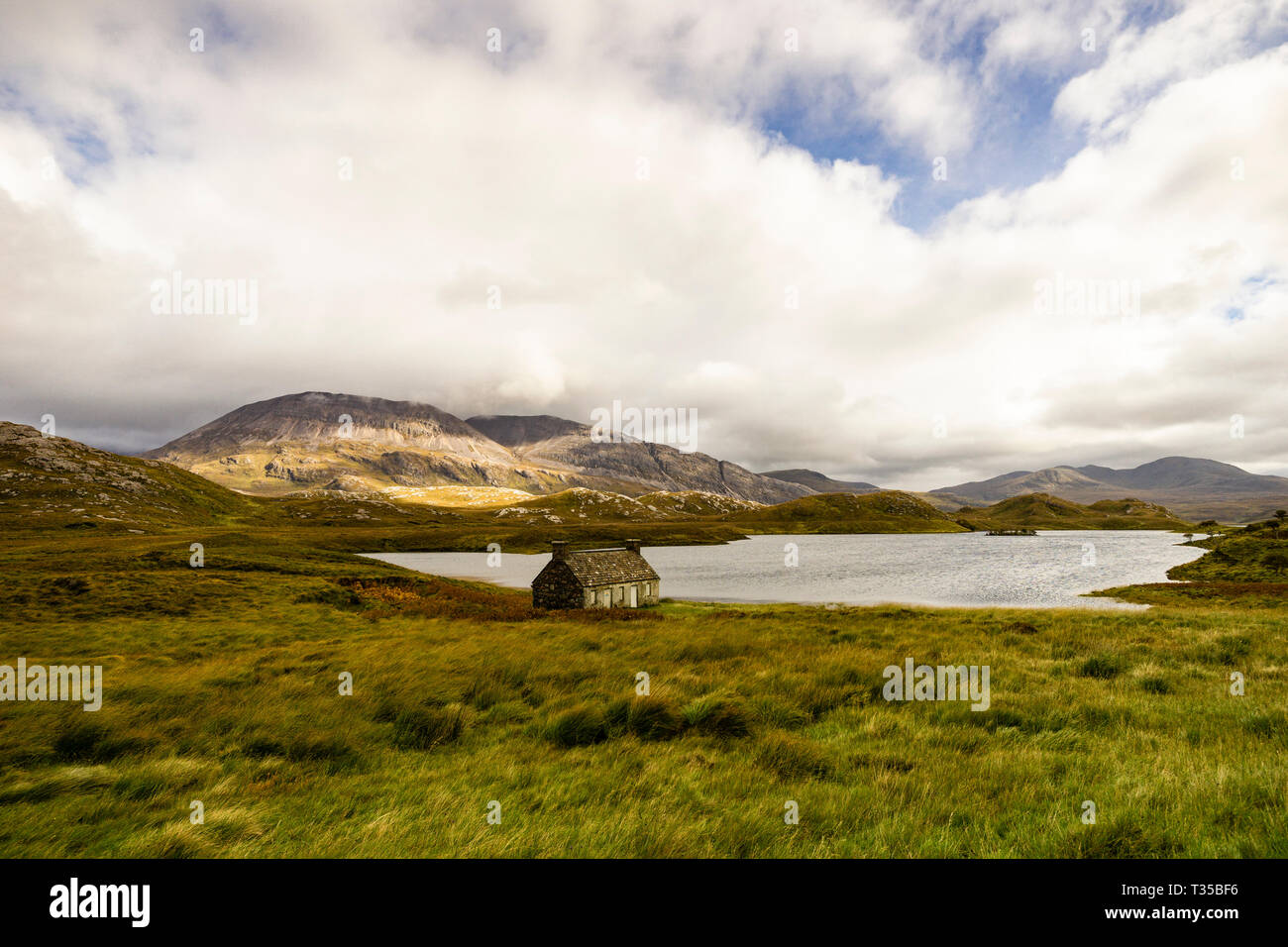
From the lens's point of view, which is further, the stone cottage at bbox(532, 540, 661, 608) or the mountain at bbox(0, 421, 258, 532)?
the mountain at bbox(0, 421, 258, 532)

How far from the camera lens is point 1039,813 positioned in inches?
245

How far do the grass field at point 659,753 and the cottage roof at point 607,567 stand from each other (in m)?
25.2

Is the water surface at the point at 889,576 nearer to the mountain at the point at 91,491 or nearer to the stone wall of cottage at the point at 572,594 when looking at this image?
the stone wall of cottage at the point at 572,594

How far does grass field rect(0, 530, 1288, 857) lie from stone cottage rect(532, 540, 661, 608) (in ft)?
79.0

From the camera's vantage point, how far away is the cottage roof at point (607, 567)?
44219mm

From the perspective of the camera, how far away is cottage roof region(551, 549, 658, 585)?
44219 millimetres

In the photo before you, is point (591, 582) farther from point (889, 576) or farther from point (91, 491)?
point (91, 491)

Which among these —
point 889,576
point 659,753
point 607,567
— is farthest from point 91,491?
point 659,753

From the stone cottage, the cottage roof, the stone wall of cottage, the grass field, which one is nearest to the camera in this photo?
the grass field

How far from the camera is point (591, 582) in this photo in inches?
1726

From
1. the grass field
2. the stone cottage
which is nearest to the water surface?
the stone cottage

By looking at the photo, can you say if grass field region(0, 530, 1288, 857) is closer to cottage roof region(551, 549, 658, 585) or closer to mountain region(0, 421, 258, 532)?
cottage roof region(551, 549, 658, 585)

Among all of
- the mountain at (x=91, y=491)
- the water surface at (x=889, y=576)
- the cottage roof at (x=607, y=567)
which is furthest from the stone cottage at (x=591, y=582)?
the mountain at (x=91, y=491)
